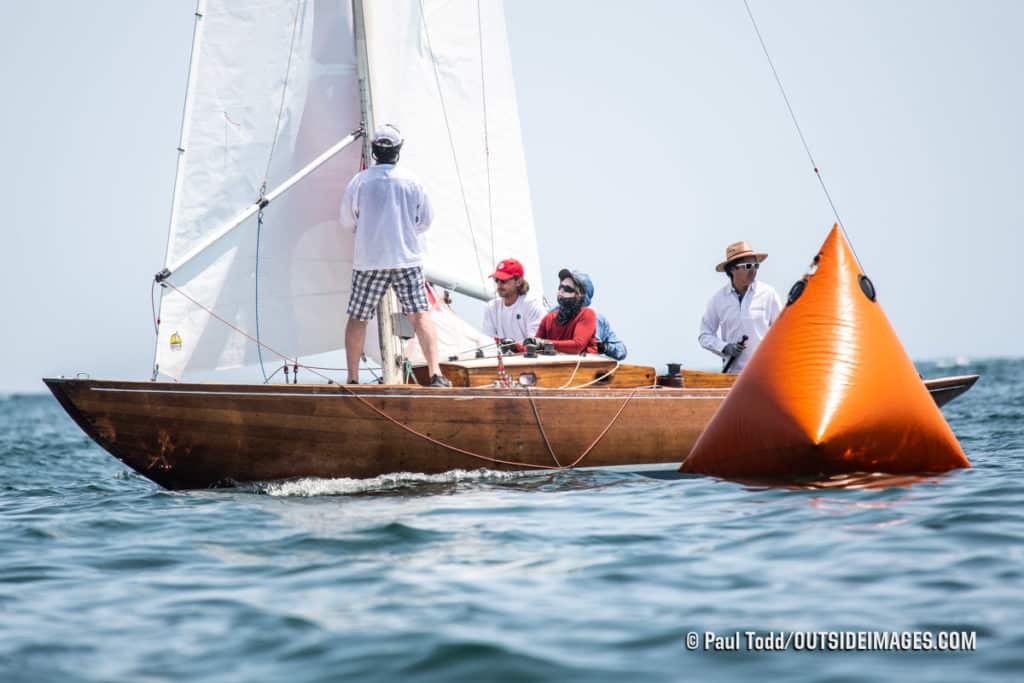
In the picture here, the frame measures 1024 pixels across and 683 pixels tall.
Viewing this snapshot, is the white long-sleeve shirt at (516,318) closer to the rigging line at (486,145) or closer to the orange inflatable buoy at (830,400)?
the rigging line at (486,145)

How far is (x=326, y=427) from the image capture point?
7.88 meters

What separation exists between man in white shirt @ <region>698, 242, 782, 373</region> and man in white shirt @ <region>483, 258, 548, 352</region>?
1.89 meters

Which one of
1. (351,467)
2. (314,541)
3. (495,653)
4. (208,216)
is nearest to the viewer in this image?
(495,653)

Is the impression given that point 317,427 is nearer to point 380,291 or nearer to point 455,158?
point 380,291

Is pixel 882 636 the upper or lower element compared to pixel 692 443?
lower

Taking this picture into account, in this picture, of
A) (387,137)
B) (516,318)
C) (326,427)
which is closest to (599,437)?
(326,427)

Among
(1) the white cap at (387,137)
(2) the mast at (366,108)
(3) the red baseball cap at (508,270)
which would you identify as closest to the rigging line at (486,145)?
(3) the red baseball cap at (508,270)

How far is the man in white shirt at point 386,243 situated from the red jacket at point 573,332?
5.07 ft

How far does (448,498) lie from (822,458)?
2.29 meters

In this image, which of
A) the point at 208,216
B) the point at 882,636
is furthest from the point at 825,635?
the point at 208,216

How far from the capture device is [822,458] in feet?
23.1

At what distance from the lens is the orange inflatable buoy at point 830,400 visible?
7.08 m

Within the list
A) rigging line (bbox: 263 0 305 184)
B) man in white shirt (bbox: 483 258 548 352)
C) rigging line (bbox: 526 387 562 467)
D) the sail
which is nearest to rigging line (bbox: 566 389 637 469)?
rigging line (bbox: 526 387 562 467)

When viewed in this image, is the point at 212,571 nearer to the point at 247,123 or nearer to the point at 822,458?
the point at 822,458
